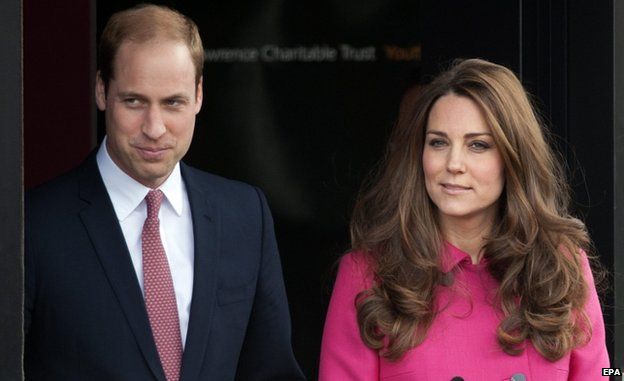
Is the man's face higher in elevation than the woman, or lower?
higher

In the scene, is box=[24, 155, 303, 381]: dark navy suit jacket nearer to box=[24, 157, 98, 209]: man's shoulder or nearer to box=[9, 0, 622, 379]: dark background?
box=[24, 157, 98, 209]: man's shoulder

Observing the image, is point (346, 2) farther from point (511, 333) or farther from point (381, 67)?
point (511, 333)

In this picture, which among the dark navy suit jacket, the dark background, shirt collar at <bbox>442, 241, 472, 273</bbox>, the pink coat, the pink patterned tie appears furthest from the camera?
the dark background

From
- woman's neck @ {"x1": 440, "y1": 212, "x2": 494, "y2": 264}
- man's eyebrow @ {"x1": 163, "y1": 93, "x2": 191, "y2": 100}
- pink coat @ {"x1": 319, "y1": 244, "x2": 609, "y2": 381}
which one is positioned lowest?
pink coat @ {"x1": 319, "y1": 244, "x2": 609, "y2": 381}

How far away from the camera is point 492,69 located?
3084mm

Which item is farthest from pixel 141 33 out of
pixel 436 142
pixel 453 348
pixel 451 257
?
pixel 453 348

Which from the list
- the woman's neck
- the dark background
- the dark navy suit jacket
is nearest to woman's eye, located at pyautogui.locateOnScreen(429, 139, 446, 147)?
the woman's neck

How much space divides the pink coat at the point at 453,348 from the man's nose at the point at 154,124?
603 mm

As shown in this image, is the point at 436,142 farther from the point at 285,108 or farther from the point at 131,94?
the point at 285,108

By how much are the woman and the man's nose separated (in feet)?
1.99

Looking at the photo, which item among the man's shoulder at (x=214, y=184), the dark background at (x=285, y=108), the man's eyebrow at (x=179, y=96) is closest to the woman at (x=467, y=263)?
the man's shoulder at (x=214, y=184)

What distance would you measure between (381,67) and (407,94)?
0.54m

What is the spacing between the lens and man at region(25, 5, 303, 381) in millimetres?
2699

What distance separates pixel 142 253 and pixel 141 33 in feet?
1.67
